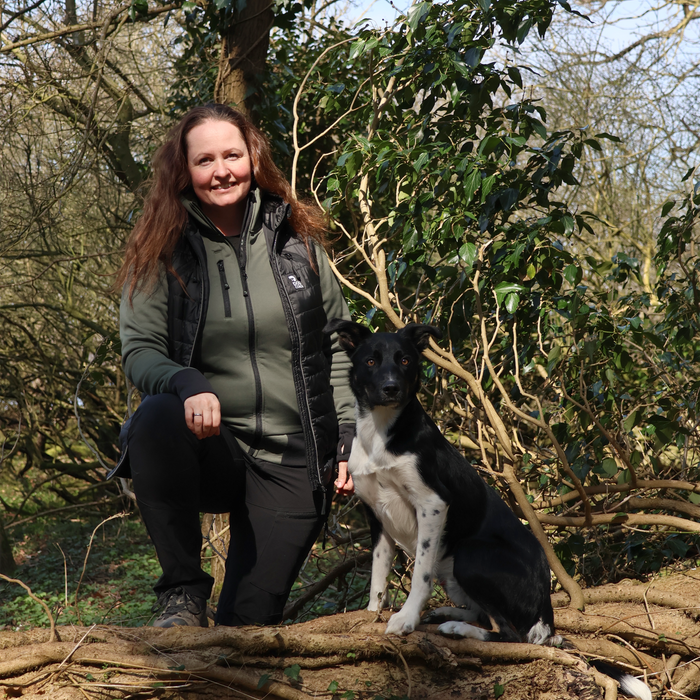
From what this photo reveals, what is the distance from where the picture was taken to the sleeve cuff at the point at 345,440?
9.79 feet

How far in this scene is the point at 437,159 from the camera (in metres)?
3.90

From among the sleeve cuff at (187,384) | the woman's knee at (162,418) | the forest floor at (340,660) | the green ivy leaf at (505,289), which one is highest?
the green ivy leaf at (505,289)

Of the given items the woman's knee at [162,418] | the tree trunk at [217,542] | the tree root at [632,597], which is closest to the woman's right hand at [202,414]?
the woman's knee at [162,418]

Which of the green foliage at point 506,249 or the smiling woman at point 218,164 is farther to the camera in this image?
the green foliage at point 506,249

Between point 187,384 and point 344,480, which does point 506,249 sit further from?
point 187,384

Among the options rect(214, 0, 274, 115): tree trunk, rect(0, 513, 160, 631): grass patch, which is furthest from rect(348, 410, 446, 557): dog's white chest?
rect(214, 0, 274, 115): tree trunk

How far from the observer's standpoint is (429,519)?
2.75 m

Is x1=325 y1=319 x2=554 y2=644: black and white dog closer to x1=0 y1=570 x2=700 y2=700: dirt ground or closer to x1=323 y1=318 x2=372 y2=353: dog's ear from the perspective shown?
x1=323 y1=318 x2=372 y2=353: dog's ear

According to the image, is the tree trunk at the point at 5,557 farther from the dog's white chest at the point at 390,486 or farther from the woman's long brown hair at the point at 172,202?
the dog's white chest at the point at 390,486

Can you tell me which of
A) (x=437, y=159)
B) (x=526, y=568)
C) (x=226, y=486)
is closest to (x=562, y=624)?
(x=526, y=568)

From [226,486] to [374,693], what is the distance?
962mm

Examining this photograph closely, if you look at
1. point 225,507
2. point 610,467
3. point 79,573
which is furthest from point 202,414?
point 79,573

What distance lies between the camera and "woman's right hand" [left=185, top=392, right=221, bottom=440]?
243 centimetres

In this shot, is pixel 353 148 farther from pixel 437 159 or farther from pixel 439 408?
pixel 439 408
